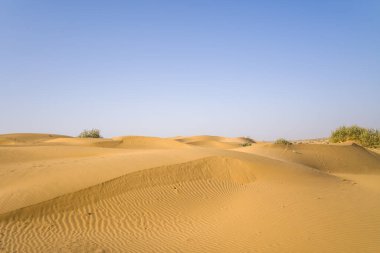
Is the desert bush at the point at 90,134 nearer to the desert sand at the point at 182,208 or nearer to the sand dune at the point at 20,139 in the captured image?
the sand dune at the point at 20,139

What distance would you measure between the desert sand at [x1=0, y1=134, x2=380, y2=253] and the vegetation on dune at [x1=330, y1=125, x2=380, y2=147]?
65.4ft

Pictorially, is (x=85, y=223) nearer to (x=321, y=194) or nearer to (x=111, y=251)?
(x=111, y=251)

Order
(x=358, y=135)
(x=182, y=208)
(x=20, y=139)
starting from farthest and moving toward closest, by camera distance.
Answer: (x=20, y=139) → (x=358, y=135) → (x=182, y=208)

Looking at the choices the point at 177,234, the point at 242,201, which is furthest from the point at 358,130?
the point at 177,234

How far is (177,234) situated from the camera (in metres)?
5.89

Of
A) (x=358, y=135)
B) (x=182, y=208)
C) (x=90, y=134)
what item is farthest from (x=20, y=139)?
(x=358, y=135)

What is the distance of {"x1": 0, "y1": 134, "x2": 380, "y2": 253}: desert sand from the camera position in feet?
17.4

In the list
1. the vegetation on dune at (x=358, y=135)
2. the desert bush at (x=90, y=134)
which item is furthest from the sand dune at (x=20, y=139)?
the vegetation on dune at (x=358, y=135)

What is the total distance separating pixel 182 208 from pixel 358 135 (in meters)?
26.1

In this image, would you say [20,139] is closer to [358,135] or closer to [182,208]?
[182,208]

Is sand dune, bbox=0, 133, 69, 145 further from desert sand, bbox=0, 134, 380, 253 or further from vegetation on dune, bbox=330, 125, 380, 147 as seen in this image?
vegetation on dune, bbox=330, 125, 380, 147

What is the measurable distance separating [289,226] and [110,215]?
3.91 m

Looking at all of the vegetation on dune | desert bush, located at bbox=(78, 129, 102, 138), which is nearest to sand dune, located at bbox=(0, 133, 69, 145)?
desert bush, located at bbox=(78, 129, 102, 138)

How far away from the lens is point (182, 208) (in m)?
7.39
